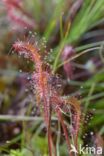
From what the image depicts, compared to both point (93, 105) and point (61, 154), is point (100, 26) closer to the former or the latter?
point (93, 105)

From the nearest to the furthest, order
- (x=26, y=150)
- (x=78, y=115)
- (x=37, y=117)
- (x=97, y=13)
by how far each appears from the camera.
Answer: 1. (x=78, y=115)
2. (x=26, y=150)
3. (x=37, y=117)
4. (x=97, y=13)

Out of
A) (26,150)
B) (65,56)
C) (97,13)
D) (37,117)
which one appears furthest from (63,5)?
(26,150)

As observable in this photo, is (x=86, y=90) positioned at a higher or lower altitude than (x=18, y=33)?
lower

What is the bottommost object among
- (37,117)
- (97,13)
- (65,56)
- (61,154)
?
(61,154)

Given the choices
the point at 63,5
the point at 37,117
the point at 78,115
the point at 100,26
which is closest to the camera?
the point at 78,115

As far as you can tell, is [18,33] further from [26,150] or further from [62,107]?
[62,107]

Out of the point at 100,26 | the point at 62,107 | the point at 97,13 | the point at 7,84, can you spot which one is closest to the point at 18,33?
the point at 7,84

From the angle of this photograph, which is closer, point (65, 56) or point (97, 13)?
point (65, 56)
